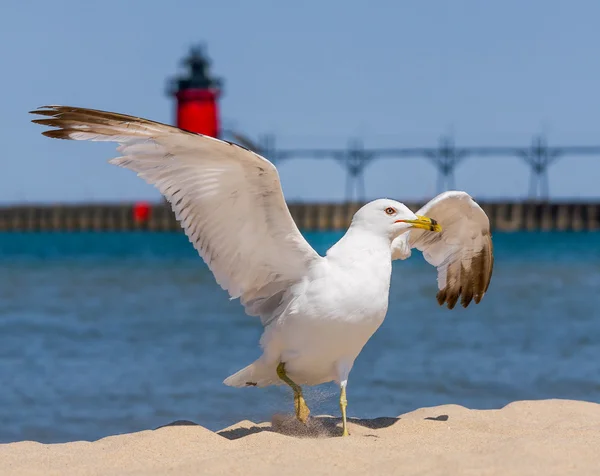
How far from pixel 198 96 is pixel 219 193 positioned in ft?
184

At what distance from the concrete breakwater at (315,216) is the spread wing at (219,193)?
5673 centimetres

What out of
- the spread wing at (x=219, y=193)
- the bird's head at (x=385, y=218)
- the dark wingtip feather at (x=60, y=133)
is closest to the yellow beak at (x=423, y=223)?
the bird's head at (x=385, y=218)

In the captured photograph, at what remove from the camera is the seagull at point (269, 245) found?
5.64 meters

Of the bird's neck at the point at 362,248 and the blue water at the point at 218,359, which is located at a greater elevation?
the bird's neck at the point at 362,248

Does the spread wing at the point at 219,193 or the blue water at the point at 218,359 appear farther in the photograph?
the blue water at the point at 218,359

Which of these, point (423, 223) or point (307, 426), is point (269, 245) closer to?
point (423, 223)

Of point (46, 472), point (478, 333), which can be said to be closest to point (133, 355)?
point (478, 333)

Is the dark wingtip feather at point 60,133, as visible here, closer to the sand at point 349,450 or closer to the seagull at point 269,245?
the seagull at point 269,245

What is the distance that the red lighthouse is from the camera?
60531 mm

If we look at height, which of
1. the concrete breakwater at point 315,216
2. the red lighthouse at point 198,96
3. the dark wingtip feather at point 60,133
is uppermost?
the dark wingtip feather at point 60,133

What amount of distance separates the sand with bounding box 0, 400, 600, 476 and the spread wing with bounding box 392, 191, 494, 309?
3.25 feet

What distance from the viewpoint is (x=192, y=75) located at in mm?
61781

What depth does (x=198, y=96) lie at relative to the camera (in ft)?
201

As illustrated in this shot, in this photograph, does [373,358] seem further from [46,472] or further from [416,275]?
[416,275]
